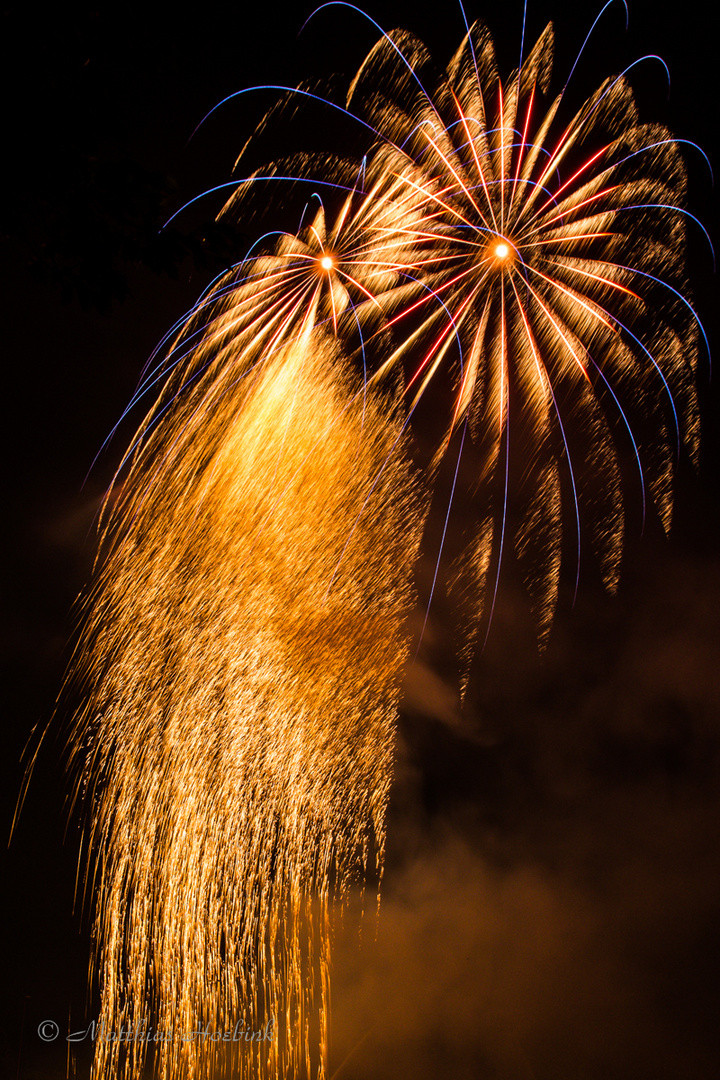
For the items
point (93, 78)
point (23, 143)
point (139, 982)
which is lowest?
point (139, 982)

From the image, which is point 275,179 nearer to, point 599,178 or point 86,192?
point 599,178

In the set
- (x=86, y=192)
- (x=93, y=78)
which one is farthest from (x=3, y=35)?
(x=86, y=192)

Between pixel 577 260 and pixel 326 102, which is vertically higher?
pixel 326 102

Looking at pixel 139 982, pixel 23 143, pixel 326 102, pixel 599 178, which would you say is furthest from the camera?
pixel 139 982

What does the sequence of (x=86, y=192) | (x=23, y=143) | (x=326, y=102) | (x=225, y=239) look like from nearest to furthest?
Result: (x=23, y=143)
(x=86, y=192)
(x=225, y=239)
(x=326, y=102)

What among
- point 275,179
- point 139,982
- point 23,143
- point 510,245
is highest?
point 275,179

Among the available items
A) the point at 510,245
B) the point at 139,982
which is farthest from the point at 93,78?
the point at 139,982

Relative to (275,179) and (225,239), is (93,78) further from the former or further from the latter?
(275,179)

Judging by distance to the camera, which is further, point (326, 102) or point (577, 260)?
point (577, 260)

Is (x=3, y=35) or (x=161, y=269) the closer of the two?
(x=3, y=35)
